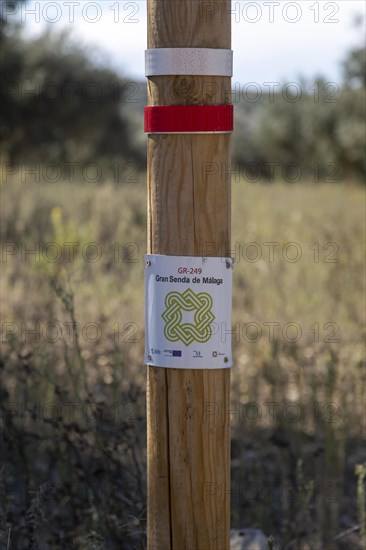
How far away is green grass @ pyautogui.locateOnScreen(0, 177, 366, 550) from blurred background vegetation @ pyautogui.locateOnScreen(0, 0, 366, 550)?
0.06 feet

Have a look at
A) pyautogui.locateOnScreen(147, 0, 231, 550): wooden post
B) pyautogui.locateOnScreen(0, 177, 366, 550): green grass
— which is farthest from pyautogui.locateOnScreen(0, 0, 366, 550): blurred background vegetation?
pyautogui.locateOnScreen(147, 0, 231, 550): wooden post


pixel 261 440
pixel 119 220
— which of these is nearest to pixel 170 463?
pixel 261 440

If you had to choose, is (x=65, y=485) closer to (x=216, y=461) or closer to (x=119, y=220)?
(x=216, y=461)

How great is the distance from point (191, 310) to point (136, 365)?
13.8 feet

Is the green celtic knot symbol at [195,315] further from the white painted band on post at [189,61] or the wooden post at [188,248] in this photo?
the white painted band on post at [189,61]

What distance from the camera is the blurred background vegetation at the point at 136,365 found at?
150 inches

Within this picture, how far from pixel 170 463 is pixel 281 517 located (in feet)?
7.69

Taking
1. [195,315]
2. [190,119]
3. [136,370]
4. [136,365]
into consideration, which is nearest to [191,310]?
[195,315]

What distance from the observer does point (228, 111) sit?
7.66ft

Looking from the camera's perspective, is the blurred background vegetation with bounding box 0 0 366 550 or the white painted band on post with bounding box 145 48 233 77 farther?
the blurred background vegetation with bounding box 0 0 366 550

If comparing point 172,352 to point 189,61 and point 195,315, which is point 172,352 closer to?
point 195,315

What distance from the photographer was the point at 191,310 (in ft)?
7.58

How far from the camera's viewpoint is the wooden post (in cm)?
229

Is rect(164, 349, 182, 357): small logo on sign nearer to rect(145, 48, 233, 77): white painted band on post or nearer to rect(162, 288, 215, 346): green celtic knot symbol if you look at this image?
rect(162, 288, 215, 346): green celtic knot symbol
